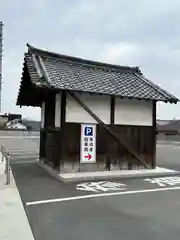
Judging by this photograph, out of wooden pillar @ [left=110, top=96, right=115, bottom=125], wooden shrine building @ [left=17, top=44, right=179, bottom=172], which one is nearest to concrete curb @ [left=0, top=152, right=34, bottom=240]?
wooden shrine building @ [left=17, top=44, right=179, bottom=172]

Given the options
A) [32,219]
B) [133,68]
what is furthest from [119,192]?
[133,68]

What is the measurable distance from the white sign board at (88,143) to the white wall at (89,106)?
0.26 meters

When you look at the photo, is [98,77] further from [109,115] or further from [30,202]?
[30,202]

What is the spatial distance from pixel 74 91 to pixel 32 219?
5554 millimetres

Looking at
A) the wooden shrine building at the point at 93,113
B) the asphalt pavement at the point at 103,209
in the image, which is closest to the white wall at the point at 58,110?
the wooden shrine building at the point at 93,113

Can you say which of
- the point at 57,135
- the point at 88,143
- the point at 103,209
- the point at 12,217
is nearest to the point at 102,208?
the point at 103,209

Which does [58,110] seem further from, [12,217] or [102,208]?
[12,217]

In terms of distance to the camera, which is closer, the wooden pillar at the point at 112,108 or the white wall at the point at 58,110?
the white wall at the point at 58,110

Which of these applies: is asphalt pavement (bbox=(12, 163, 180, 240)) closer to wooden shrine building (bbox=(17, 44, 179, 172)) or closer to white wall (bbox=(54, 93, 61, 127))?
wooden shrine building (bbox=(17, 44, 179, 172))

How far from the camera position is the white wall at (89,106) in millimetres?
10184

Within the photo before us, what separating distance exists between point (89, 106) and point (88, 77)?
4.64ft

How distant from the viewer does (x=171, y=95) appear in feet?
37.9

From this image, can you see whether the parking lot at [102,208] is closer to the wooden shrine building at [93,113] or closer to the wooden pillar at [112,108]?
the wooden shrine building at [93,113]

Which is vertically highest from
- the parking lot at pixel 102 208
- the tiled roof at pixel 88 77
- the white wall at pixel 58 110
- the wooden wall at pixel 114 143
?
the tiled roof at pixel 88 77
